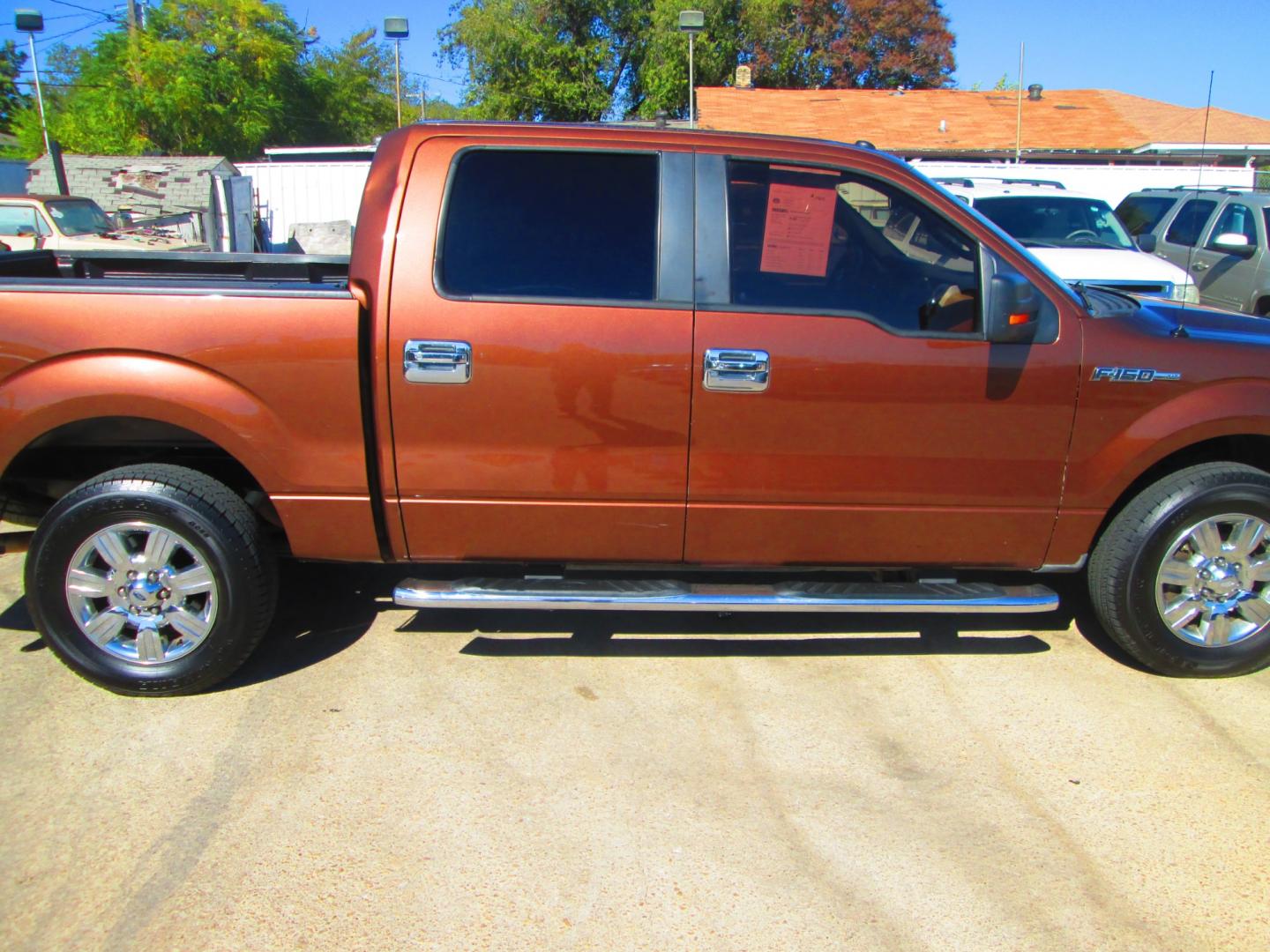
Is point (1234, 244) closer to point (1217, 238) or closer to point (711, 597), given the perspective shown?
point (1217, 238)

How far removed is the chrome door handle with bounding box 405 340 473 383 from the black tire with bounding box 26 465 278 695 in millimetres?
867

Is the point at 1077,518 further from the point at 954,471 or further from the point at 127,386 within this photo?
the point at 127,386

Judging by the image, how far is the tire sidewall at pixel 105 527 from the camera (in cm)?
357

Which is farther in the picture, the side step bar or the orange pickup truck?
the side step bar

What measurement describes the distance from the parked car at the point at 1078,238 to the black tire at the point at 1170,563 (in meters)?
5.23

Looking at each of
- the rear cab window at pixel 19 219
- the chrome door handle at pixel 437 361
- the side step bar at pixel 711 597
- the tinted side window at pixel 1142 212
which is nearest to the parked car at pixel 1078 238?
the tinted side window at pixel 1142 212

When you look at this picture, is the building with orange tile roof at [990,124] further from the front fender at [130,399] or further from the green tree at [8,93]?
the green tree at [8,93]

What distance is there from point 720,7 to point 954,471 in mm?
36291

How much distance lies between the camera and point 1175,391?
3701mm

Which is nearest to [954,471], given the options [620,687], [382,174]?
[620,687]

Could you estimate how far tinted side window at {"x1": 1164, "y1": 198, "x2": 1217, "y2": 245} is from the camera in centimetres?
1098

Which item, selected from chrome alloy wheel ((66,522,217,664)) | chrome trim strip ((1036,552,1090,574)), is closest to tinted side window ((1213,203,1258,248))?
chrome trim strip ((1036,552,1090,574))

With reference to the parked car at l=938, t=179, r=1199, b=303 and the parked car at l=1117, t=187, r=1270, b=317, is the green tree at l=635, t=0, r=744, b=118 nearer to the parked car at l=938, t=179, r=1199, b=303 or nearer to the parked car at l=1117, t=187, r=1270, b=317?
the parked car at l=1117, t=187, r=1270, b=317

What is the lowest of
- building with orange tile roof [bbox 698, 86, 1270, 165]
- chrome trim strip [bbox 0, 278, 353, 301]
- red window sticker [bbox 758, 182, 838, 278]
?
chrome trim strip [bbox 0, 278, 353, 301]
